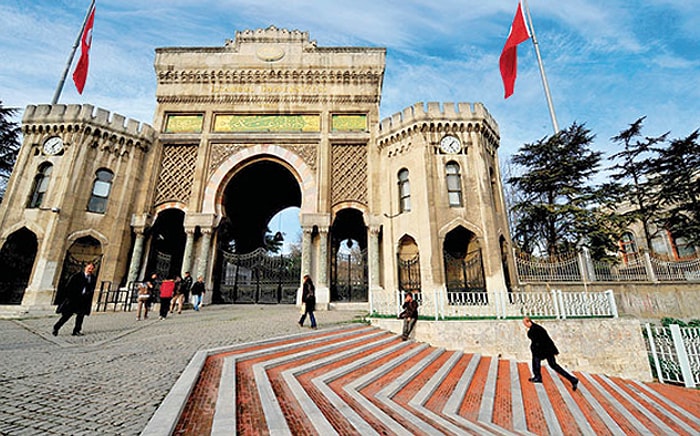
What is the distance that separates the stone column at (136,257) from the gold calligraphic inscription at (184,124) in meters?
5.31

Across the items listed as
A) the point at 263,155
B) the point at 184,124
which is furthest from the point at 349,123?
the point at 184,124

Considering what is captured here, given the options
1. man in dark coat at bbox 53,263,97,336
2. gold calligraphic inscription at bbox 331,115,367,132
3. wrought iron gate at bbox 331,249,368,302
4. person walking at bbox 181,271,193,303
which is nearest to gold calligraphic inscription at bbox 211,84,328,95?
gold calligraphic inscription at bbox 331,115,367,132

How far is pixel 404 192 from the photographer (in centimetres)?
1358

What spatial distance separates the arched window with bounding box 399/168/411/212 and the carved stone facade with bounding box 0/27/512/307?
0.06 meters

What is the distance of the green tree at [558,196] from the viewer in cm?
1446

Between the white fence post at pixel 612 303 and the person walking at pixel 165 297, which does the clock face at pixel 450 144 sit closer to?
the white fence post at pixel 612 303

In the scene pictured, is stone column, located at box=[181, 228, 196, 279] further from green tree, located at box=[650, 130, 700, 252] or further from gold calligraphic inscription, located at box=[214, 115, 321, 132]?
green tree, located at box=[650, 130, 700, 252]

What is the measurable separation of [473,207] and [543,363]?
6.51 metres

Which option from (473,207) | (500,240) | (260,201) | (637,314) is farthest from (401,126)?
(637,314)

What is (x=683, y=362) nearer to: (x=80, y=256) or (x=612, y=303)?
(x=612, y=303)

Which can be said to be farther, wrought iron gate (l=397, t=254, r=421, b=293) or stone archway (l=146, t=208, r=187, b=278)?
stone archway (l=146, t=208, r=187, b=278)

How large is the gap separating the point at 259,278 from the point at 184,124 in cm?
876

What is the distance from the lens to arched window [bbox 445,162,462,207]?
12.7 m

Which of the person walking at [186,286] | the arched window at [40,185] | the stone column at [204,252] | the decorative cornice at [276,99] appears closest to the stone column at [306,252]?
the stone column at [204,252]
